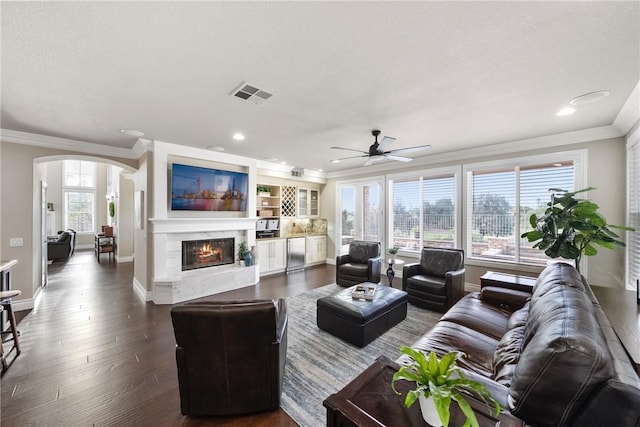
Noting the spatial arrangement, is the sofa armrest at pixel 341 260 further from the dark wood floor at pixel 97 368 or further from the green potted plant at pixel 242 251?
→ the green potted plant at pixel 242 251

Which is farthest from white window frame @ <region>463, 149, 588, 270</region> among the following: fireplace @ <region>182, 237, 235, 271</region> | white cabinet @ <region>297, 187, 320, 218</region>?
fireplace @ <region>182, 237, 235, 271</region>

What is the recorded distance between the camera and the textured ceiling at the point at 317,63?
1.48 m

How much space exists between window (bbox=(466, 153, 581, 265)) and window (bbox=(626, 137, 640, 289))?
0.60 meters

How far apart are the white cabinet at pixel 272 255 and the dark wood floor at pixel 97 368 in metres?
1.42

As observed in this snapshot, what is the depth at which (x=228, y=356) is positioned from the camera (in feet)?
5.59

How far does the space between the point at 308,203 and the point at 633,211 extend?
19.7 feet

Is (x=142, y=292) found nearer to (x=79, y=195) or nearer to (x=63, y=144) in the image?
(x=63, y=144)

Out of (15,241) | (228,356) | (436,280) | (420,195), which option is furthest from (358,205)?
(15,241)

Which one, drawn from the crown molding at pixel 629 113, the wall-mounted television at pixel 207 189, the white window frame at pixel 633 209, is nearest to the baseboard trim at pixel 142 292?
the wall-mounted television at pixel 207 189

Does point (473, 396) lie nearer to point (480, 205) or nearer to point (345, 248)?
point (480, 205)

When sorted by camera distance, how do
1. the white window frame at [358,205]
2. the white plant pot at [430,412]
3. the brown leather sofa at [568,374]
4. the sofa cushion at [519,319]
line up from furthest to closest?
the white window frame at [358,205] < the sofa cushion at [519,319] < the white plant pot at [430,412] < the brown leather sofa at [568,374]

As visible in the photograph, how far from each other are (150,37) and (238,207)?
12.2ft

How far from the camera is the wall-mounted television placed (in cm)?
436

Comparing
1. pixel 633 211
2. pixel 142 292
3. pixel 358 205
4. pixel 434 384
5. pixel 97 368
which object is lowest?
pixel 97 368
